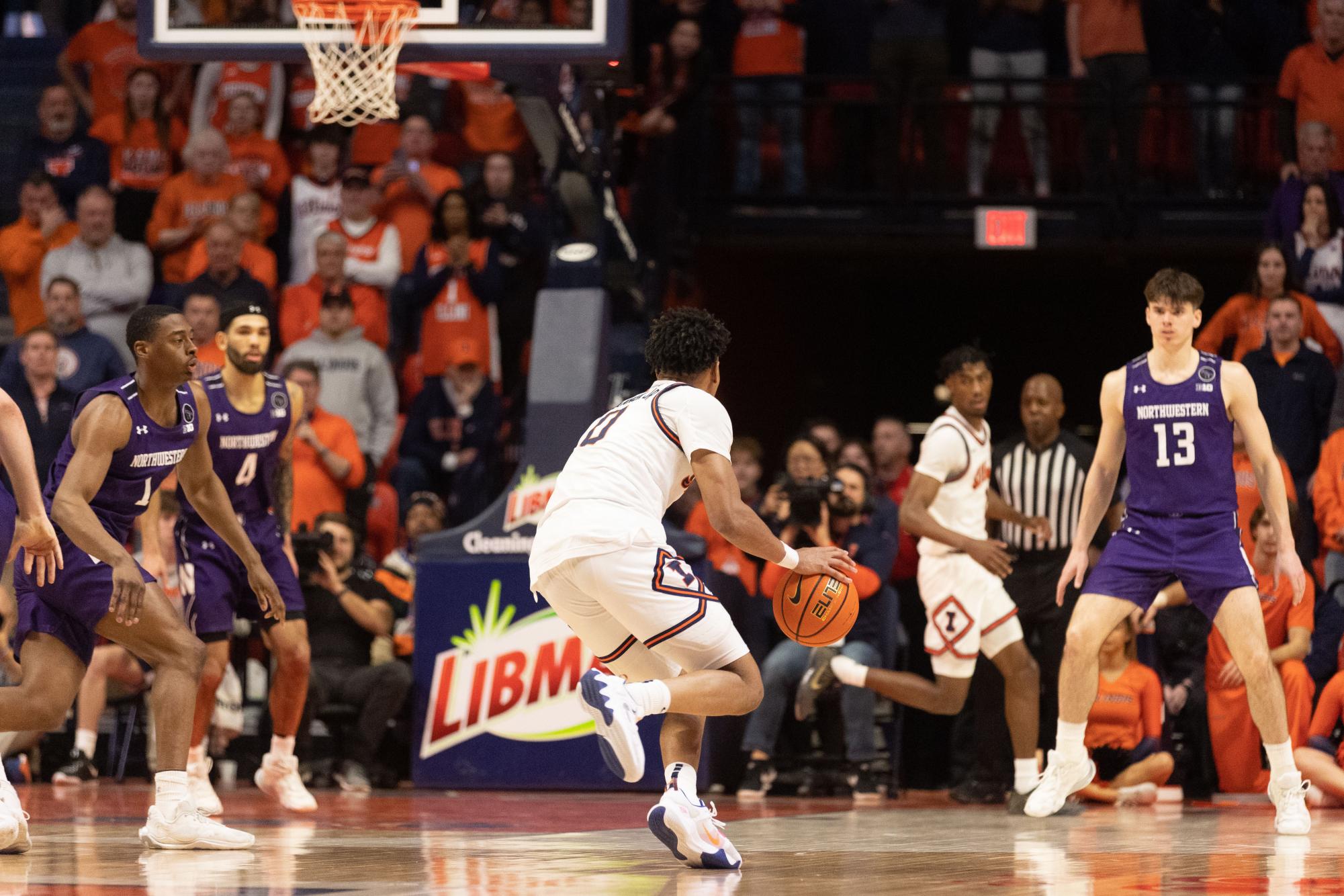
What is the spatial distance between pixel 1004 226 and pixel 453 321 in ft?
13.9

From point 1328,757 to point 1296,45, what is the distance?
24.2 ft

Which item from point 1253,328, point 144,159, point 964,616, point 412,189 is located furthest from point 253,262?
point 1253,328

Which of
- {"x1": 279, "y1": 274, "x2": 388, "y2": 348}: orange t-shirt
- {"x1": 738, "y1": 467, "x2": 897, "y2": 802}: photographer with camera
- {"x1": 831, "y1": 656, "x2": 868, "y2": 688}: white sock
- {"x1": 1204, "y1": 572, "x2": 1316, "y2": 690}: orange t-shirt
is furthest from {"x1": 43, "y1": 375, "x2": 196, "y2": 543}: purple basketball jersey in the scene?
{"x1": 279, "y1": 274, "x2": 388, "y2": 348}: orange t-shirt

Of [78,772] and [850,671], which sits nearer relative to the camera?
[850,671]

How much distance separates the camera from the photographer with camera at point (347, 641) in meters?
10.4

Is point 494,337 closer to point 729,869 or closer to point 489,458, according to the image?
point 489,458

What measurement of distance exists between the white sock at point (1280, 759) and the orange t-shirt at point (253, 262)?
25.1ft

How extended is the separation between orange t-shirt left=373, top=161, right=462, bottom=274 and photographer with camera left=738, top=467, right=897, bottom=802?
4.41 m

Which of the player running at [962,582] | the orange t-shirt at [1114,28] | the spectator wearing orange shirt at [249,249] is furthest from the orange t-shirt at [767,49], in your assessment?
the player running at [962,582]

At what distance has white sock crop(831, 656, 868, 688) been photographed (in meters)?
9.52

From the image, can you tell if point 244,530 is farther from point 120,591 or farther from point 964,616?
point 964,616

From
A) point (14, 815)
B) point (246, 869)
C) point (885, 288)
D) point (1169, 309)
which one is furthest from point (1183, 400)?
point (885, 288)

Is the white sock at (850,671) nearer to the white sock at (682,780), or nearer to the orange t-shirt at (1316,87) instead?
the white sock at (682,780)

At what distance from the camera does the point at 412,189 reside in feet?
44.4
